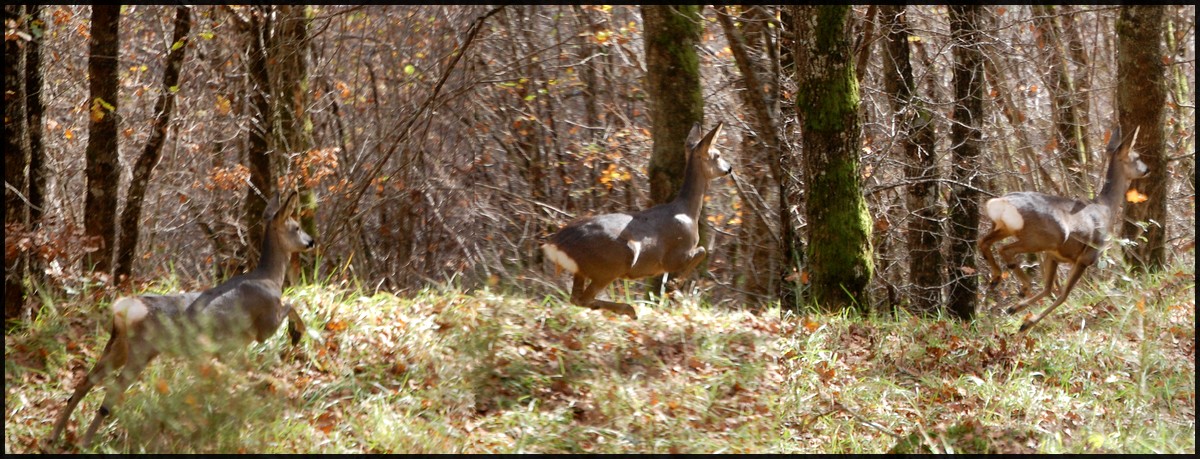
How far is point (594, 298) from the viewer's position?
820 cm

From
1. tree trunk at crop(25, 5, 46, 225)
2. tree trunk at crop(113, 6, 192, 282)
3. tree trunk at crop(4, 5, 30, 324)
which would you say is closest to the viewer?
tree trunk at crop(4, 5, 30, 324)

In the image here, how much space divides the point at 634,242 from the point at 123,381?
3.51 m

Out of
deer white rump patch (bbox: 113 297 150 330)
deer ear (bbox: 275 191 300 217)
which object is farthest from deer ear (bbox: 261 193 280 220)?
deer white rump patch (bbox: 113 297 150 330)

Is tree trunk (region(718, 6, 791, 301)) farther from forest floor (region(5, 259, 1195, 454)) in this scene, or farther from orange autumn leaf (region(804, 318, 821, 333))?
forest floor (region(5, 259, 1195, 454))

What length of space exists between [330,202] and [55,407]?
717 cm

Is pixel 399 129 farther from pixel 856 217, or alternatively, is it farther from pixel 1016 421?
pixel 1016 421

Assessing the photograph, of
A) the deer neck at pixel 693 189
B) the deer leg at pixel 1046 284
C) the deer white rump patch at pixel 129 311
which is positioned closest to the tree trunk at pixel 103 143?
the deer white rump patch at pixel 129 311

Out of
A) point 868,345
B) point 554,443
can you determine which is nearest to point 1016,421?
point 868,345

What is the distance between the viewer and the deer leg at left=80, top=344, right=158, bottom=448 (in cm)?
611

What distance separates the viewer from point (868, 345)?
8055 millimetres

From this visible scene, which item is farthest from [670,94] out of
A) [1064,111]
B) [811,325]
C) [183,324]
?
[1064,111]

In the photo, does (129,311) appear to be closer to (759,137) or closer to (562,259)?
(562,259)

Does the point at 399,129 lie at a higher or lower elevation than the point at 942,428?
higher

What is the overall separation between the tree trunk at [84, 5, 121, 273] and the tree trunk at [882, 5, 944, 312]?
7205 millimetres
